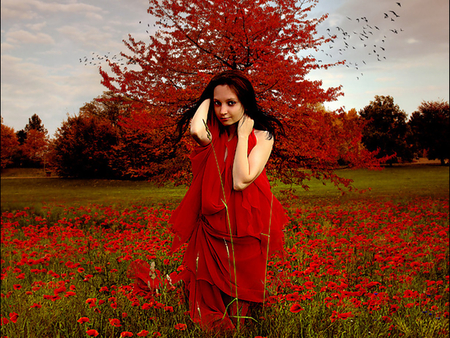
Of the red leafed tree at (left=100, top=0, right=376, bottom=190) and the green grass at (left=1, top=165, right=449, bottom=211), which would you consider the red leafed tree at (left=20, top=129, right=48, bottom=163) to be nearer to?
the green grass at (left=1, top=165, right=449, bottom=211)

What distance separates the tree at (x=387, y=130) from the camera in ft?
105

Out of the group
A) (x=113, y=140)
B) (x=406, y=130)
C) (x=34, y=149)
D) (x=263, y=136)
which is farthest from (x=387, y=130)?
(x=34, y=149)

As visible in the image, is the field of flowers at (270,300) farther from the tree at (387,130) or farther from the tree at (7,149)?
the tree at (7,149)

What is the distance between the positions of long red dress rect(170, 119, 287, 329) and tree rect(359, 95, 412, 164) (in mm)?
32509

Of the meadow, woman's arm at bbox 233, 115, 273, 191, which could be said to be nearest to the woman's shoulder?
woman's arm at bbox 233, 115, 273, 191

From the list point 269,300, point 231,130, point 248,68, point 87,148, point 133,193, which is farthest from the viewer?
point 87,148

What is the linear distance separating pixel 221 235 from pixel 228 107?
0.84 metres

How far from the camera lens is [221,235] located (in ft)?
6.92

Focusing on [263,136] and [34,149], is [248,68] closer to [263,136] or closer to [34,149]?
[263,136]

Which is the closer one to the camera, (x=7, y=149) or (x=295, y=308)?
(x=295, y=308)

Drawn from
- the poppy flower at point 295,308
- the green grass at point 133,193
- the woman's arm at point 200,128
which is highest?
the woman's arm at point 200,128

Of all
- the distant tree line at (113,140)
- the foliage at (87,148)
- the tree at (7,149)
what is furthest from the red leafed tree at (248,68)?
the tree at (7,149)

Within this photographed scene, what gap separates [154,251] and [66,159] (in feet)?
66.3

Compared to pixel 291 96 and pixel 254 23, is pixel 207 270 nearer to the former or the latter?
pixel 291 96
